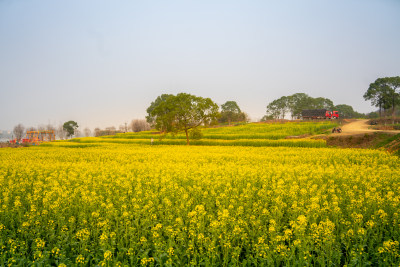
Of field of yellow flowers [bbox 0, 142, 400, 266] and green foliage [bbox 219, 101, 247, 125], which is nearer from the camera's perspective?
field of yellow flowers [bbox 0, 142, 400, 266]

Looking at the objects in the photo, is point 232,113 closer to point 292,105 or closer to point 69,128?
point 292,105

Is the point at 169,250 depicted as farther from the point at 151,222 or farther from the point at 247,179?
the point at 247,179

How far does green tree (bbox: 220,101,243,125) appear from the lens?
107 metres

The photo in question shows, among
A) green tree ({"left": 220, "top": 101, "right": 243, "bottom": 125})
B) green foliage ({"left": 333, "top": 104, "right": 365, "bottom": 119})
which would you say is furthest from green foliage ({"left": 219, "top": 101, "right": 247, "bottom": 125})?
green foliage ({"left": 333, "top": 104, "right": 365, "bottom": 119})

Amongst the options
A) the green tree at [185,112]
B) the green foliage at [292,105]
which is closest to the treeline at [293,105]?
the green foliage at [292,105]

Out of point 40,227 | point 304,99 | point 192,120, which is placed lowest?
point 40,227

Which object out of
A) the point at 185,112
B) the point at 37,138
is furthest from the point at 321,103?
the point at 37,138

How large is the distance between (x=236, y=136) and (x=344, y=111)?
354ft

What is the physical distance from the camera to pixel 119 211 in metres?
7.55

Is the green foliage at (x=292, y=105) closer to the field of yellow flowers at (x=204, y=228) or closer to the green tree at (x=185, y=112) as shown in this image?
the green tree at (x=185, y=112)

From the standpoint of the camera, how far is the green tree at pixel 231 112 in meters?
107

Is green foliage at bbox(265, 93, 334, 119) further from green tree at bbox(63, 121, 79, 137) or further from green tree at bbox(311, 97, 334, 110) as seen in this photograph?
green tree at bbox(63, 121, 79, 137)

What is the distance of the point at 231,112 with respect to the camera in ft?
353

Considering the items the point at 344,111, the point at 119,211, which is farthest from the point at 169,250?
the point at 344,111
